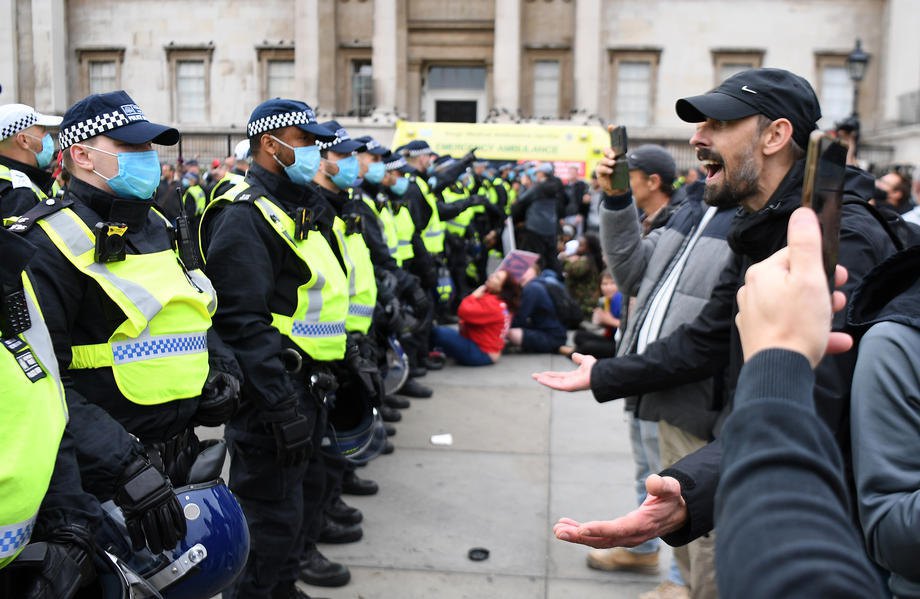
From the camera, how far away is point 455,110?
33562 mm

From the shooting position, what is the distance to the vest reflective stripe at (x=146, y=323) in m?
3.14

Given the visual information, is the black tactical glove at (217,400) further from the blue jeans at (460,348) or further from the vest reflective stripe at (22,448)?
the blue jeans at (460,348)

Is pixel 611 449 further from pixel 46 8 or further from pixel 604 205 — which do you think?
pixel 46 8

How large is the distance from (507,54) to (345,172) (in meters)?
26.2

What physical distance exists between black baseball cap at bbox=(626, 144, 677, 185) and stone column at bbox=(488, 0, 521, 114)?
85.5 ft

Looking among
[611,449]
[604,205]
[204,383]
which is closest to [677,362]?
[604,205]

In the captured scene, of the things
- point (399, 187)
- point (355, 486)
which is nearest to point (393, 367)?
point (355, 486)

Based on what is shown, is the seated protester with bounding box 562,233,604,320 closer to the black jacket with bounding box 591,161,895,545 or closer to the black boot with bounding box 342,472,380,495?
the black boot with bounding box 342,472,380,495

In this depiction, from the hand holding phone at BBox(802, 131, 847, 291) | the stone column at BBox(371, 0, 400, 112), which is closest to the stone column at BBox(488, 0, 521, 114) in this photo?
the stone column at BBox(371, 0, 400, 112)

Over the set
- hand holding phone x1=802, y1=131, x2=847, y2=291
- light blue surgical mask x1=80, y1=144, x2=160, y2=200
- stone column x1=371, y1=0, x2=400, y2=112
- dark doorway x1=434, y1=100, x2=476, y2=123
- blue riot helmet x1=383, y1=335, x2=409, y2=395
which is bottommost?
blue riot helmet x1=383, y1=335, x2=409, y2=395

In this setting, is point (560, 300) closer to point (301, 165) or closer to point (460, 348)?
point (460, 348)

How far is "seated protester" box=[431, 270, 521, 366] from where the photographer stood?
33.8 ft

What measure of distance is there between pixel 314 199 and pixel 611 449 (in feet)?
12.4

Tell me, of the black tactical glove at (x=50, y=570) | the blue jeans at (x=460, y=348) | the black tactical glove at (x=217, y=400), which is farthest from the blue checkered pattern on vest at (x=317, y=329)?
the blue jeans at (x=460, y=348)
